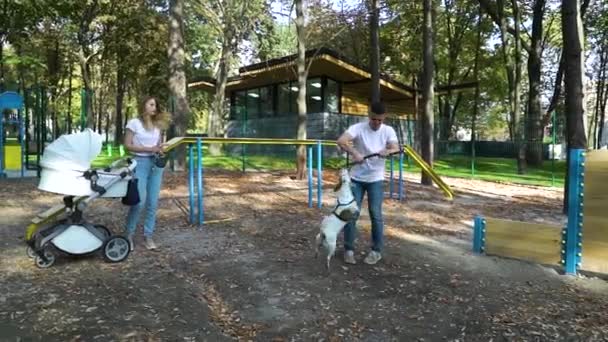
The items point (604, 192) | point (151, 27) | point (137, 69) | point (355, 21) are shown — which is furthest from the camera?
point (137, 69)

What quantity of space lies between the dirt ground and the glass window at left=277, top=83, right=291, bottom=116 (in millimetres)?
16360

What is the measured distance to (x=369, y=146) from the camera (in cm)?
488

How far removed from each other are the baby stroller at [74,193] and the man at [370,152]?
2284 mm

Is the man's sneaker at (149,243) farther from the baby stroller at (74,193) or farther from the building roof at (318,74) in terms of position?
the building roof at (318,74)

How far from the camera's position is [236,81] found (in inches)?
925

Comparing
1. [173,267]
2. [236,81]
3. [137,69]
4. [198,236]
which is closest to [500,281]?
[173,267]

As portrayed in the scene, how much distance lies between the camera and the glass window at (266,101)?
23781mm

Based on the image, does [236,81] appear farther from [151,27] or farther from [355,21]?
[355,21]

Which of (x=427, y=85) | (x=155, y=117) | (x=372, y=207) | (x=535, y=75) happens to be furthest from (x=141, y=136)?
(x=535, y=75)

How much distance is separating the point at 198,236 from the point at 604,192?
461cm

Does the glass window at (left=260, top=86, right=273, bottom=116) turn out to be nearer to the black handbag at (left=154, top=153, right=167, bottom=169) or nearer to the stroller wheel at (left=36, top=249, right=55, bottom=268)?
the black handbag at (left=154, top=153, right=167, bottom=169)

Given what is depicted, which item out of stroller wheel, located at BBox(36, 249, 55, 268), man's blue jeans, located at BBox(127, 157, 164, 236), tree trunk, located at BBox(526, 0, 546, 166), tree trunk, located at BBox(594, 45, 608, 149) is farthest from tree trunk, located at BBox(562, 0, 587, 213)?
tree trunk, located at BBox(594, 45, 608, 149)

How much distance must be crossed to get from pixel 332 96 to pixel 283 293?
1851 centimetres

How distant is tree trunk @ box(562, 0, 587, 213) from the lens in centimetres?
727
